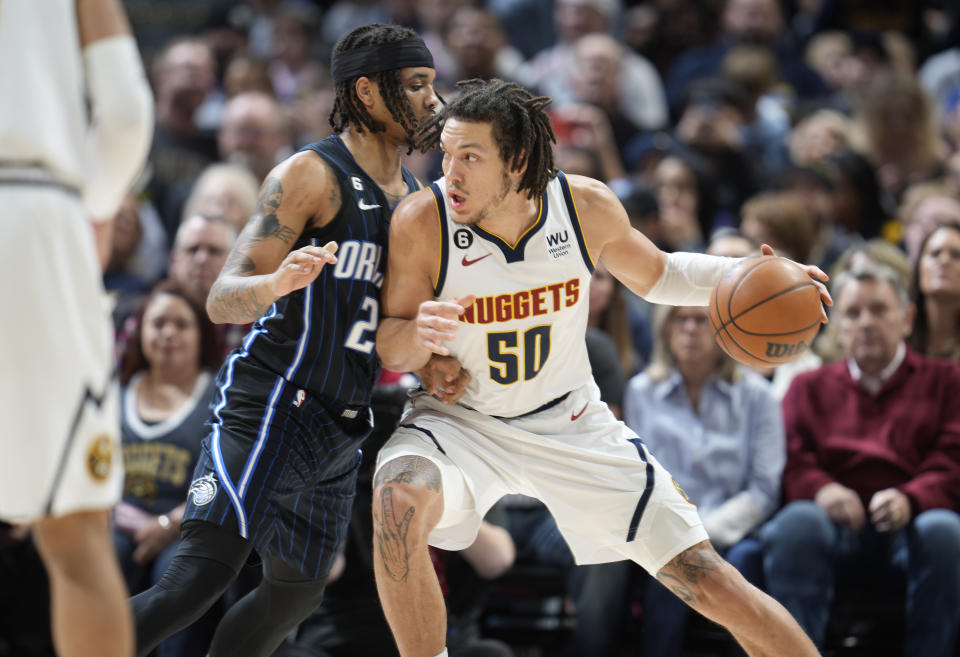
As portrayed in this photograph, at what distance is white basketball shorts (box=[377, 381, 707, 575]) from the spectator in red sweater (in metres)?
1.55

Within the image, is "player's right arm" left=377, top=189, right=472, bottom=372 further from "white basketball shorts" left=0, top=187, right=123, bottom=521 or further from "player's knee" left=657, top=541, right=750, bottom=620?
"white basketball shorts" left=0, top=187, right=123, bottom=521

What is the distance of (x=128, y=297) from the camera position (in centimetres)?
684

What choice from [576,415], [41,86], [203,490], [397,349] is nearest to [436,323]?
[397,349]

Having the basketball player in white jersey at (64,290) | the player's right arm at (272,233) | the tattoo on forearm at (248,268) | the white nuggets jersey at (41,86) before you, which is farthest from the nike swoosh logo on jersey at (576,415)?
the white nuggets jersey at (41,86)

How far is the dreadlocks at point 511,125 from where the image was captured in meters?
3.81

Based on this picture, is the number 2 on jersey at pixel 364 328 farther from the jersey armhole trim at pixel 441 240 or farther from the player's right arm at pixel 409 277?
the jersey armhole trim at pixel 441 240

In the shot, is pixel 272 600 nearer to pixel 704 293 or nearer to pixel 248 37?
pixel 704 293

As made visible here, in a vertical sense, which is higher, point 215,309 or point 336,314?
point 215,309

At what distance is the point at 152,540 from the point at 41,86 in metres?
3.12

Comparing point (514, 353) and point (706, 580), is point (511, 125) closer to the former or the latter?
point (514, 353)

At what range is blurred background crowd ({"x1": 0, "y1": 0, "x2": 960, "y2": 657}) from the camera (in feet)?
17.0

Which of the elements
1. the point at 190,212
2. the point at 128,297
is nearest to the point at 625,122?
the point at 190,212

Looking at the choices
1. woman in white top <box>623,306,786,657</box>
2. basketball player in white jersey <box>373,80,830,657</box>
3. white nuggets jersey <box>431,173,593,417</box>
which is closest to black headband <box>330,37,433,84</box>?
basketball player in white jersey <box>373,80,830,657</box>

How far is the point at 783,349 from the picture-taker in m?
3.90
